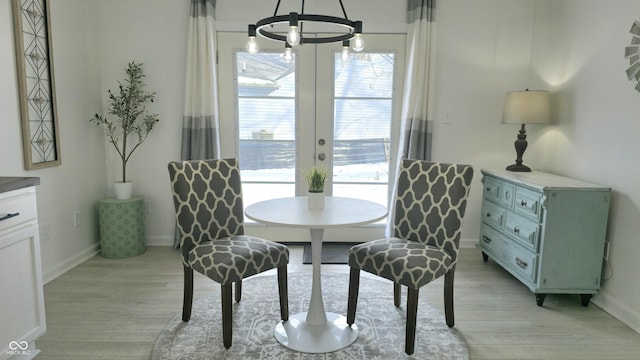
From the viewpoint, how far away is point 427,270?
2.11 meters

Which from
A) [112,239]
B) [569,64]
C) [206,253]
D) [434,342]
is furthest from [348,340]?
[569,64]

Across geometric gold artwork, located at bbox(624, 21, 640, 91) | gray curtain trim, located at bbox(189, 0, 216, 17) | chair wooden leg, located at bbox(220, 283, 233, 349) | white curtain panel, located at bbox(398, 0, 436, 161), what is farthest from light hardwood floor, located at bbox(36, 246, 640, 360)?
gray curtain trim, located at bbox(189, 0, 216, 17)

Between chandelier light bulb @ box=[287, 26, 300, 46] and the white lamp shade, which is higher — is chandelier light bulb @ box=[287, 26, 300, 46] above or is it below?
above

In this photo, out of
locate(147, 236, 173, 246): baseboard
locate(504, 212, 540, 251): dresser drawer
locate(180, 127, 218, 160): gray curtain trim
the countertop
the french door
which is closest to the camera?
the countertop

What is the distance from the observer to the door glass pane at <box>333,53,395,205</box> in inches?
148

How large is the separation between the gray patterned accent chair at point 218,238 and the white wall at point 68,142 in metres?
1.25

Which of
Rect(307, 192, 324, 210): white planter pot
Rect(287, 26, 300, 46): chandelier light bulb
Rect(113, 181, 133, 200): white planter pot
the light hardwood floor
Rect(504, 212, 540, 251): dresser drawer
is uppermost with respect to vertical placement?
Rect(287, 26, 300, 46): chandelier light bulb

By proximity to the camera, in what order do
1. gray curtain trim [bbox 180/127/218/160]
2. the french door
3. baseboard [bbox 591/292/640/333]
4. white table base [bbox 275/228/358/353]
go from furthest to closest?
the french door < gray curtain trim [bbox 180/127/218/160] < baseboard [bbox 591/292/640/333] < white table base [bbox 275/228/358/353]

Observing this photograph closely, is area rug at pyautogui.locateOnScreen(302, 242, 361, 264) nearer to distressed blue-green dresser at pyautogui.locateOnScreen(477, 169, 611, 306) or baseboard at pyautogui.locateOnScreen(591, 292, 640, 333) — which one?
distressed blue-green dresser at pyautogui.locateOnScreen(477, 169, 611, 306)

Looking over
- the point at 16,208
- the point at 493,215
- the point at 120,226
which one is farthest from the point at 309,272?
the point at 16,208

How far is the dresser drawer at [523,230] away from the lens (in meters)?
2.71

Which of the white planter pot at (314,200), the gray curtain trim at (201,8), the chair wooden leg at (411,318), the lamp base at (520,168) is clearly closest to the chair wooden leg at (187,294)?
the white planter pot at (314,200)

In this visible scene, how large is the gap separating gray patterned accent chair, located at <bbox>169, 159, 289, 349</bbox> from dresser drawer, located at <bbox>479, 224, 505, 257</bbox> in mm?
1778

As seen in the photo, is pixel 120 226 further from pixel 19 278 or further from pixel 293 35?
pixel 293 35
